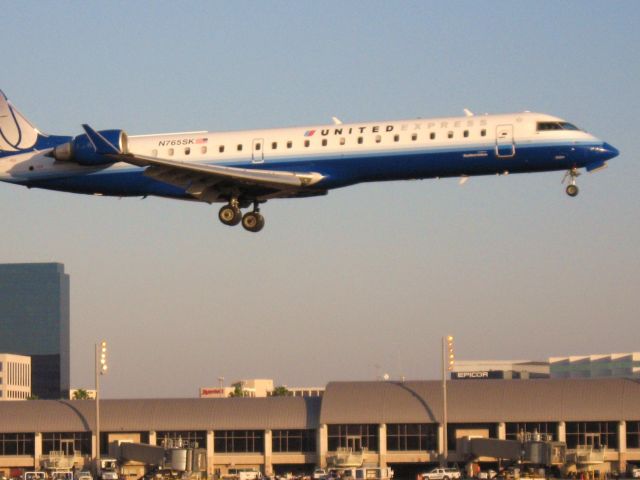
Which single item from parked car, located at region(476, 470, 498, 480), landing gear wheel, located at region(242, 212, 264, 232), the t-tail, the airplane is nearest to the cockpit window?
→ the airplane

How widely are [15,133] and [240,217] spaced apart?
39.0 ft

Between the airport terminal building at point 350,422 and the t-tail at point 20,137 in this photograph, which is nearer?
the t-tail at point 20,137

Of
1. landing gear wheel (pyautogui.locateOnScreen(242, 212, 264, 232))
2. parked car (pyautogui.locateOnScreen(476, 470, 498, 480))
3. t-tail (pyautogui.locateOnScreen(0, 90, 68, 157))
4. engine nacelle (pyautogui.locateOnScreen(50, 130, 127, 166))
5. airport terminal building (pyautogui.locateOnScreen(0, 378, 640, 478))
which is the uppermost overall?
t-tail (pyautogui.locateOnScreen(0, 90, 68, 157))

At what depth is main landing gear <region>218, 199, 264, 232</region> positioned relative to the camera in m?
58.3

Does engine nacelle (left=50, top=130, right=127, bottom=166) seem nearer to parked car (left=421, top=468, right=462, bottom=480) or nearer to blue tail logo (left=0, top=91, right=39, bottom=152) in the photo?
blue tail logo (left=0, top=91, right=39, bottom=152)

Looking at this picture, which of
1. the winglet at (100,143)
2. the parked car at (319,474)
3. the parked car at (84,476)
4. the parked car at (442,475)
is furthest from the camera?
the parked car at (319,474)

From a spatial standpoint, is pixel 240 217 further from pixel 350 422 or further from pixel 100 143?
pixel 350 422

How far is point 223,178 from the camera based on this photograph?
56188 mm

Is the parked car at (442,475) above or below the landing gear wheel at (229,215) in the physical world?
below

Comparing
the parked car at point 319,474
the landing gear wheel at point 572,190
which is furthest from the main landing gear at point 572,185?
the parked car at point 319,474

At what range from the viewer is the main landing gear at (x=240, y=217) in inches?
2296

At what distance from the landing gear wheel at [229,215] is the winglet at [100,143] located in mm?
5531

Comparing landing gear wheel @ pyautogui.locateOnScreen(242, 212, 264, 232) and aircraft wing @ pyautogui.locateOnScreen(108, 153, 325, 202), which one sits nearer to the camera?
aircraft wing @ pyautogui.locateOnScreen(108, 153, 325, 202)

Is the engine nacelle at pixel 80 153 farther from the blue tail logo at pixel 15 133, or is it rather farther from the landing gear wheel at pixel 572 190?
the landing gear wheel at pixel 572 190
